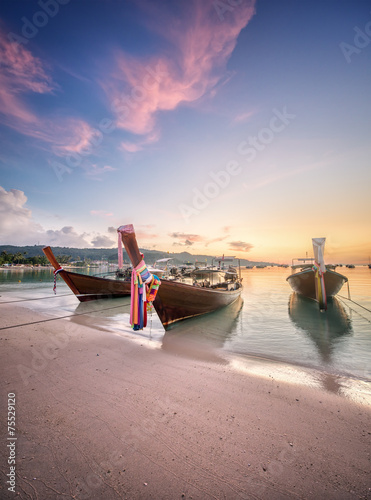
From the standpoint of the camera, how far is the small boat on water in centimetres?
1216

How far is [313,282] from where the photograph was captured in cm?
1814

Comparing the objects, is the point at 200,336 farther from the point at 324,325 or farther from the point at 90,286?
the point at 90,286

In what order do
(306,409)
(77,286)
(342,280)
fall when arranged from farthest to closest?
(342,280) → (77,286) → (306,409)

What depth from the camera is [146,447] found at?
2.27 m

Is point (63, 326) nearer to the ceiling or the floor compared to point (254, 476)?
nearer to the floor

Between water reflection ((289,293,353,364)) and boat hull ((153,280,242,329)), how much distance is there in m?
5.01

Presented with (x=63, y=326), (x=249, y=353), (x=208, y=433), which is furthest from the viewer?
(x=63, y=326)

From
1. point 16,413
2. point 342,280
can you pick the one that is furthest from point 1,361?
point 342,280

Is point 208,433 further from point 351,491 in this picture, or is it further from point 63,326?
point 63,326

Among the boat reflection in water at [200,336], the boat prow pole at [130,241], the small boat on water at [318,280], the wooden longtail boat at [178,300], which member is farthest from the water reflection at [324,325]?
the boat prow pole at [130,241]

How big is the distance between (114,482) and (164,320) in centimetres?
629

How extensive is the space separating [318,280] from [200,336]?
983 centimetres

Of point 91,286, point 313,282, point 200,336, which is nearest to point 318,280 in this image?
point 313,282

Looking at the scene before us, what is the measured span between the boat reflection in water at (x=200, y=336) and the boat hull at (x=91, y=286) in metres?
8.58
